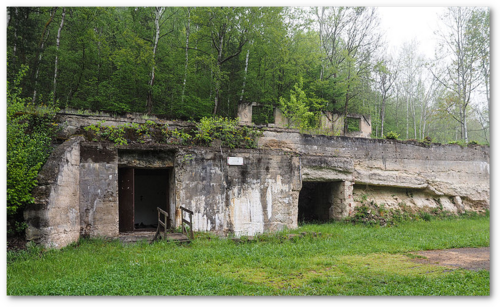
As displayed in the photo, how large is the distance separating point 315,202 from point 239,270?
9579mm

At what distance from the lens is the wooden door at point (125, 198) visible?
32.9 feet

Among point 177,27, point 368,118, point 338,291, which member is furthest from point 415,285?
point 177,27

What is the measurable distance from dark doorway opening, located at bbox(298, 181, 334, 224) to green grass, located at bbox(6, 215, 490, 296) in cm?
455

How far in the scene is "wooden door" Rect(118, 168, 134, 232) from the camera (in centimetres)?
1002

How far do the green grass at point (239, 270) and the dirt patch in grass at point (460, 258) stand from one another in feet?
1.27

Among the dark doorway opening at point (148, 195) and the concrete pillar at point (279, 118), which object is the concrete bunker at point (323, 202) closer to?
the concrete pillar at point (279, 118)

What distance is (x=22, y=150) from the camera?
7.37 meters

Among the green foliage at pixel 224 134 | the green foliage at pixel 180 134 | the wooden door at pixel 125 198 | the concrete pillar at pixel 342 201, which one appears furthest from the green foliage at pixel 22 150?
the concrete pillar at pixel 342 201

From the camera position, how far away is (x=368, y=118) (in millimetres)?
19828

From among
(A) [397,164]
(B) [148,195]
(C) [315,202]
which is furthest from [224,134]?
(A) [397,164]

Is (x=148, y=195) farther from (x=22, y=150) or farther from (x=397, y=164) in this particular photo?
(x=397, y=164)

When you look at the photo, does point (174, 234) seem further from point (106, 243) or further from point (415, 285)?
point (415, 285)

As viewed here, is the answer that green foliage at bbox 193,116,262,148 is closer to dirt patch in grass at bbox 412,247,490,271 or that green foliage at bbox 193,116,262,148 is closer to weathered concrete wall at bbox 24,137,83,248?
weathered concrete wall at bbox 24,137,83,248

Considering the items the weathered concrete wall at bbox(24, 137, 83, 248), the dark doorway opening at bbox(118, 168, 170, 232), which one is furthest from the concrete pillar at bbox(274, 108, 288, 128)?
the weathered concrete wall at bbox(24, 137, 83, 248)
